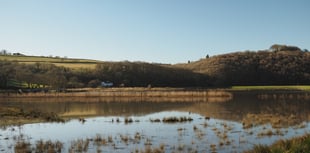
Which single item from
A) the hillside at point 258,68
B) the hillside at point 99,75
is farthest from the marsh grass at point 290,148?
the hillside at point 258,68

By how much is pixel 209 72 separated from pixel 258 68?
15.6 m

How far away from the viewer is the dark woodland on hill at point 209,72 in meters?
111

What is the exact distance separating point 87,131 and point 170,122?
23.8 feet

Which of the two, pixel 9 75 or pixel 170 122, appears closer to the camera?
pixel 170 122

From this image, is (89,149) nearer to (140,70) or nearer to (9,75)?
(9,75)

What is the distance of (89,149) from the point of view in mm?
18422

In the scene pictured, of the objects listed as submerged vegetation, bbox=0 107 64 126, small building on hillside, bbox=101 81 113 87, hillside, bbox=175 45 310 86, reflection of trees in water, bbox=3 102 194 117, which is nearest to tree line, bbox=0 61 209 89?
small building on hillside, bbox=101 81 113 87

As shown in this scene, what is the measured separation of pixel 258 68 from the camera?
418 feet

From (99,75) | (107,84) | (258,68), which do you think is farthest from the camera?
(258,68)

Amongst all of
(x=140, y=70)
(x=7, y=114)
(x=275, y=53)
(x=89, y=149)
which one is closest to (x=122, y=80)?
(x=140, y=70)

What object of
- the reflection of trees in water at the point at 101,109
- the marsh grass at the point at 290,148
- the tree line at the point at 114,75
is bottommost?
the reflection of trees in water at the point at 101,109

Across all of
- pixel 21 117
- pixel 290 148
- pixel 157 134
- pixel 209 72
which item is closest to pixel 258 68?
pixel 209 72

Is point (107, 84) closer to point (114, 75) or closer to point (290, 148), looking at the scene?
point (114, 75)

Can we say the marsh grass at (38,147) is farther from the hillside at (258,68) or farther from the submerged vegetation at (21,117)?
the hillside at (258,68)
